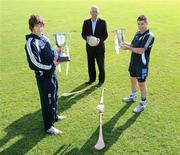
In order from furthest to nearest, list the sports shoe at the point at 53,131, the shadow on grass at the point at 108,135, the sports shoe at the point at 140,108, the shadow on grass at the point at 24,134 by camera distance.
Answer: the sports shoe at the point at 140,108, the sports shoe at the point at 53,131, the shadow on grass at the point at 24,134, the shadow on grass at the point at 108,135

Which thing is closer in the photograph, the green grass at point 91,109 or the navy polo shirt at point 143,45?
the green grass at point 91,109

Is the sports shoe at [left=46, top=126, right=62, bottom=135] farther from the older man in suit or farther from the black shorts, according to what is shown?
the older man in suit

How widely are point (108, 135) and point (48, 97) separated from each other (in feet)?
4.47

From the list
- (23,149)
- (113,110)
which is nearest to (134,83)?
(113,110)

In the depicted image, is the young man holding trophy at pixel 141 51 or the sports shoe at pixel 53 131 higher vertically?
the young man holding trophy at pixel 141 51

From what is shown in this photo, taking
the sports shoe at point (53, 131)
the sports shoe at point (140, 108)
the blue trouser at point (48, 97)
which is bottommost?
the sports shoe at point (53, 131)

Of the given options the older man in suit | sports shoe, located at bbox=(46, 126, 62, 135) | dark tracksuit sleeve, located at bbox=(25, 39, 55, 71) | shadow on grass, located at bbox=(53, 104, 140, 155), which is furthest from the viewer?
the older man in suit

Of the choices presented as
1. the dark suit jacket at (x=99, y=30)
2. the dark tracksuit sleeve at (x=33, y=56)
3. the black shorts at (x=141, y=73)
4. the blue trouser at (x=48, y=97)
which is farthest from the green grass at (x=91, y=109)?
the dark tracksuit sleeve at (x=33, y=56)

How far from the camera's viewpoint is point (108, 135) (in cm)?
638

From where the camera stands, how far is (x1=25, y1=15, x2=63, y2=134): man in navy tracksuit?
221 inches

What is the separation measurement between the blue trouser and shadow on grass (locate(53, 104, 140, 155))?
80 centimetres

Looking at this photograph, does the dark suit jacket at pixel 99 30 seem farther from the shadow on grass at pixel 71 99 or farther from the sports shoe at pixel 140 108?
the sports shoe at pixel 140 108

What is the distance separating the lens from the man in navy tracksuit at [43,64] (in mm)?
5602

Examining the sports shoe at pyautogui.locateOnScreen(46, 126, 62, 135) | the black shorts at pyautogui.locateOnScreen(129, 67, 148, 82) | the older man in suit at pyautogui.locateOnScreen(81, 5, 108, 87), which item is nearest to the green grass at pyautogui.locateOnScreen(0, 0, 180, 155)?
the sports shoe at pyautogui.locateOnScreen(46, 126, 62, 135)
